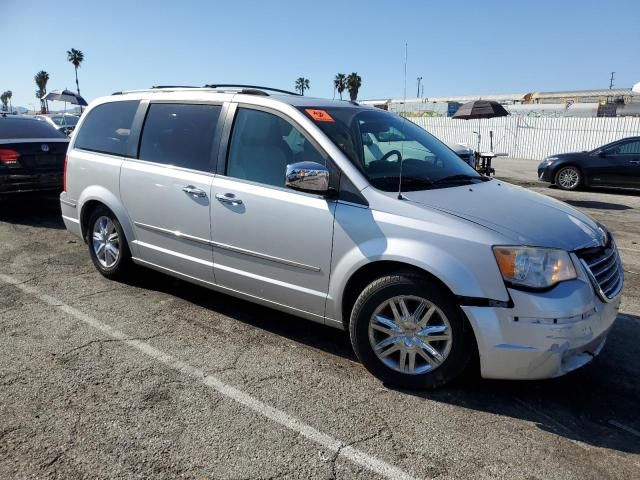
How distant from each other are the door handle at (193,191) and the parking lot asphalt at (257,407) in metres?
1.05

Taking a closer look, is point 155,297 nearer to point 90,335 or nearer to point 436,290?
point 90,335

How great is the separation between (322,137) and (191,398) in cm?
190

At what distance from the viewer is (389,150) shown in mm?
4027

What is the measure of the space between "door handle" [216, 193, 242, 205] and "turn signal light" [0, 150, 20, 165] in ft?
18.2

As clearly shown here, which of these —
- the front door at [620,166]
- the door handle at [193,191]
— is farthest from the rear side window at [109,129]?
the front door at [620,166]

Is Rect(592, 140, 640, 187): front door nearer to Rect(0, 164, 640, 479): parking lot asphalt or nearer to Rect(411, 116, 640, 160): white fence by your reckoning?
Rect(0, 164, 640, 479): parking lot asphalt

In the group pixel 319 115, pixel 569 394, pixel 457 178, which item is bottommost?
pixel 569 394

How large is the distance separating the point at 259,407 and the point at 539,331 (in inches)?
64.4

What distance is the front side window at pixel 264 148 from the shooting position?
3.84 meters

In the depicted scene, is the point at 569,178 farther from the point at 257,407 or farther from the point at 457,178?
the point at 257,407

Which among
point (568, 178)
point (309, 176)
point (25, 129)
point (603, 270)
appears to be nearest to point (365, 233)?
point (309, 176)

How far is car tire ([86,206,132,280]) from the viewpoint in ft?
16.7

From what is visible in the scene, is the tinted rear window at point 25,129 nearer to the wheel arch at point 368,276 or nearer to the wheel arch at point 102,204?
the wheel arch at point 102,204

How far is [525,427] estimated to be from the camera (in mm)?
3010
